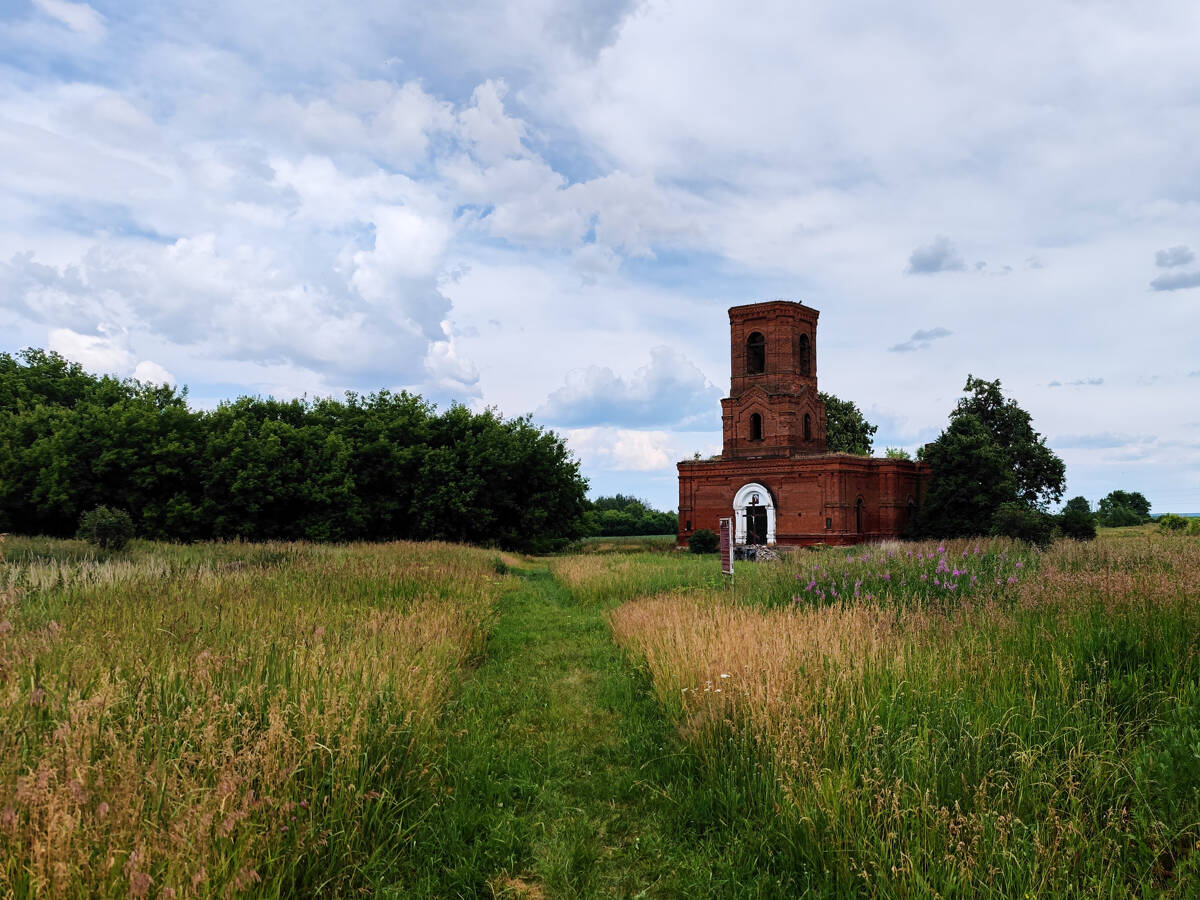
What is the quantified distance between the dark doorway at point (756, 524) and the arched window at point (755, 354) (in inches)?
330

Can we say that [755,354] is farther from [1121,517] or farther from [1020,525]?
[1121,517]

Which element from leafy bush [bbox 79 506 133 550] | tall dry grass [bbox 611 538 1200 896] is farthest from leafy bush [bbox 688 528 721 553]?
tall dry grass [bbox 611 538 1200 896]

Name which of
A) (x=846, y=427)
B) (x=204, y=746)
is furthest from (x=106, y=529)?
(x=846, y=427)

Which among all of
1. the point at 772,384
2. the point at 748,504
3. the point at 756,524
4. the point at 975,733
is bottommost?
the point at 975,733

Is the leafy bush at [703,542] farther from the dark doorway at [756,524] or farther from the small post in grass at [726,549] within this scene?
the small post in grass at [726,549]

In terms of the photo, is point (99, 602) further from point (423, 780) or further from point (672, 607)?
point (672, 607)

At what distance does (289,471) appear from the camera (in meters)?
34.9

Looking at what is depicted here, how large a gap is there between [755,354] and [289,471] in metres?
26.9

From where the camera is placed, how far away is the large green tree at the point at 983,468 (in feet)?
127

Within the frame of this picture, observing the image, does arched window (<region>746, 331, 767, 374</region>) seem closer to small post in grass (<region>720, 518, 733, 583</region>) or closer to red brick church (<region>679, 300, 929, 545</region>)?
red brick church (<region>679, 300, 929, 545</region>)

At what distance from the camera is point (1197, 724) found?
482 cm

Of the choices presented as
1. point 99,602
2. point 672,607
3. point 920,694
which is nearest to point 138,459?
point 99,602

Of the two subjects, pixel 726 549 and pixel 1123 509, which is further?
pixel 1123 509

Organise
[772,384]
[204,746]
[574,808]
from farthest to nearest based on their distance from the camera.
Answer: [772,384], [574,808], [204,746]
